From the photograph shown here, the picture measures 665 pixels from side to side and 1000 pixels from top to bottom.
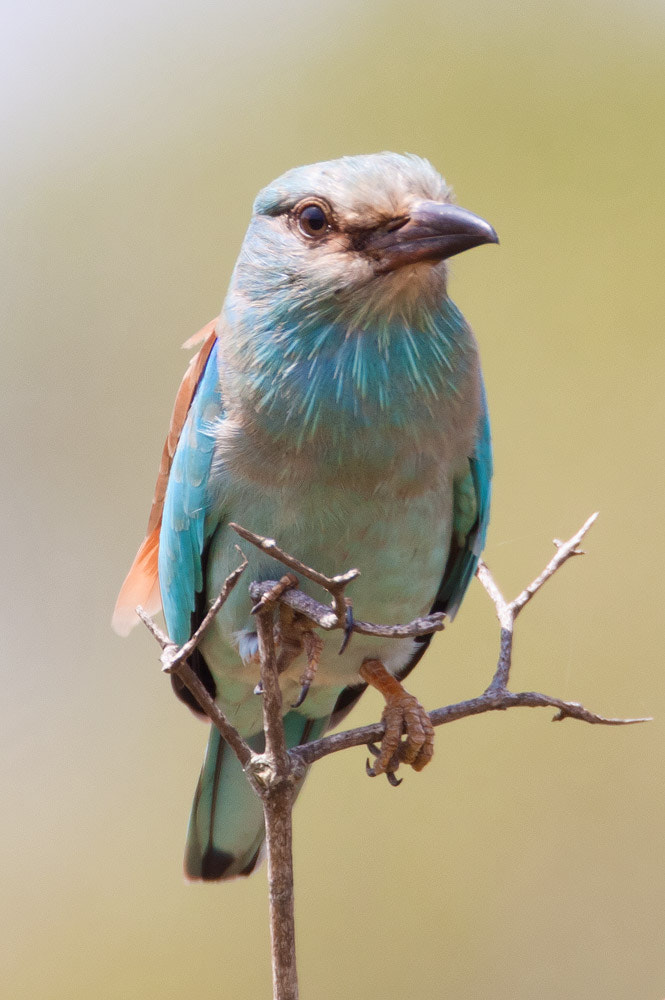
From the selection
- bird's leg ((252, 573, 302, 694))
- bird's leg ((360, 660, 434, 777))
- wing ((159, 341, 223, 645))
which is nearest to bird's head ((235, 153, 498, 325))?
wing ((159, 341, 223, 645))

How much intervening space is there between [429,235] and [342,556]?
30.5 inches

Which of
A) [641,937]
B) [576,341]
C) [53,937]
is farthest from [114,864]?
[576,341]

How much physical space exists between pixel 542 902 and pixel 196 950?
1.84m

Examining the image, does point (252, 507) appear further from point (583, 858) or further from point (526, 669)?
point (583, 858)

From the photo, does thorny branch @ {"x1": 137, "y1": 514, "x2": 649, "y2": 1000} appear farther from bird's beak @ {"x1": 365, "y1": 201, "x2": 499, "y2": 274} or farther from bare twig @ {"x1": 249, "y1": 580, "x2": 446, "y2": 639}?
bird's beak @ {"x1": 365, "y1": 201, "x2": 499, "y2": 274}

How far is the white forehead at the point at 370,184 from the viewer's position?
2.62 m

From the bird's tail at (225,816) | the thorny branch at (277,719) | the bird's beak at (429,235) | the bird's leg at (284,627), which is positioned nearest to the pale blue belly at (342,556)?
the bird's leg at (284,627)

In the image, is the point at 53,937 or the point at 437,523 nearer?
the point at 437,523

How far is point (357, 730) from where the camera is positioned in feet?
8.14

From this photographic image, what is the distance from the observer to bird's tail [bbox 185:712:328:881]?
3.50 m

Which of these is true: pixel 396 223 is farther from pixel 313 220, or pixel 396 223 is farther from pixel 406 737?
pixel 406 737

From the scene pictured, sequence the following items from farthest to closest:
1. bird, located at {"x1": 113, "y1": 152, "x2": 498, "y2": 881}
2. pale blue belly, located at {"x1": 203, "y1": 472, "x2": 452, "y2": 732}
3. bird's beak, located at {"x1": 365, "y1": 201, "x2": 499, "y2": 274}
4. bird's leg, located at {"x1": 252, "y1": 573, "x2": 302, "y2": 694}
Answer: pale blue belly, located at {"x1": 203, "y1": 472, "x2": 452, "y2": 732}
bird, located at {"x1": 113, "y1": 152, "x2": 498, "y2": 881}
bird's beak, located at {"x1": 365, "y1": 201, "x2": 499, "y2": 274}
bird's leg, located at {"x1": 252, "y1": 573, "x2": 302, "y2": 694}

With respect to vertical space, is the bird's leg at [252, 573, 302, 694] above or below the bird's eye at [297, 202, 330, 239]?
Answer: below

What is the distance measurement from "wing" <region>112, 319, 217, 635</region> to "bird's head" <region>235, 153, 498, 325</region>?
0.41 meters
